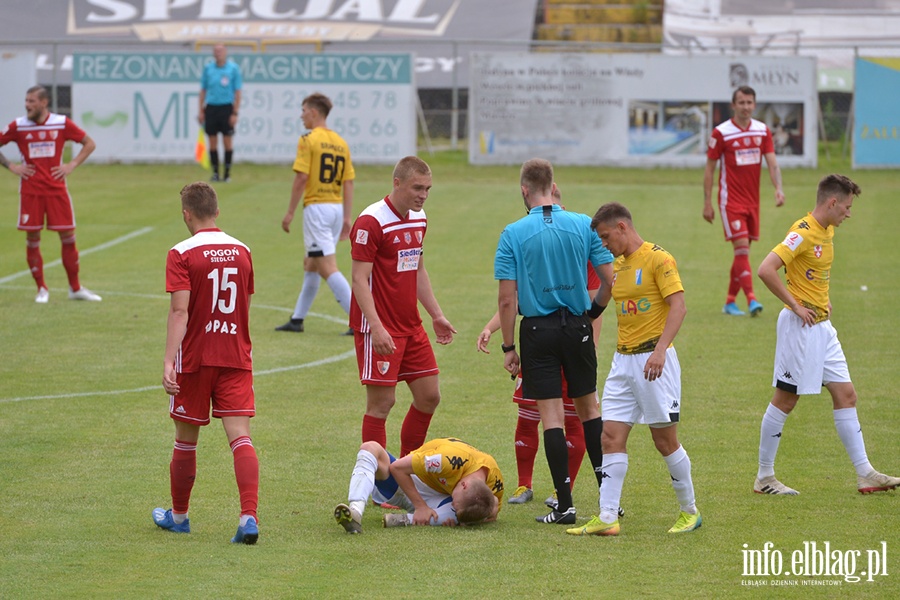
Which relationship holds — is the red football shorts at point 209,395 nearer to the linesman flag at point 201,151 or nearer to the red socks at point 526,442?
the red socks at point 526,442

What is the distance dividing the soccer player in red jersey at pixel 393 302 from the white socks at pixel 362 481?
15.4 inches

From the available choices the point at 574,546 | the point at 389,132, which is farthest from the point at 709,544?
the point at 389,132

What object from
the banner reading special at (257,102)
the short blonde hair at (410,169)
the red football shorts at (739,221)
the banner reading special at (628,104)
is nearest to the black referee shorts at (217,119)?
the banner reading special at (257,102)

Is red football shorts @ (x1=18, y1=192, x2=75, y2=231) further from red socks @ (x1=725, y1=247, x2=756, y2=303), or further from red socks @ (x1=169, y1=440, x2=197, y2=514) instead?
red socks @ (x1=169, y1=440, x2=197, y2=514)

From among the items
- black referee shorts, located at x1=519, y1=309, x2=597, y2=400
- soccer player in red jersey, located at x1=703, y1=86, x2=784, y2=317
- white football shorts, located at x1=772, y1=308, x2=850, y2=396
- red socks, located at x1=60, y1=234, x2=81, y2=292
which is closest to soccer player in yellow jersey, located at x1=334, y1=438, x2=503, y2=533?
black referee shorts, located at x1=519, y1=309, x2=597, y2=400

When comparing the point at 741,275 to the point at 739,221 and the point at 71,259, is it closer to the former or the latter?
the point at 739,221

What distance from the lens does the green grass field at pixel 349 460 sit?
6.12 m

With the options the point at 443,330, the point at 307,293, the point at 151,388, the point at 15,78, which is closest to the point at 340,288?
the point at 307,293

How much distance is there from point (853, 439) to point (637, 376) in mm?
1830

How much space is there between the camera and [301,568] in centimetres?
623

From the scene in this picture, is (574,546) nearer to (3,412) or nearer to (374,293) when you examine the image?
(374,293)

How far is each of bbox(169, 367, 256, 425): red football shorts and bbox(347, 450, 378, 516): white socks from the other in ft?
2.33

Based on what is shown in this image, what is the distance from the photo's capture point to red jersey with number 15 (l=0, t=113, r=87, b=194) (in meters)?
14.5

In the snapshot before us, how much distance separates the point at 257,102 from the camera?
26.5m
